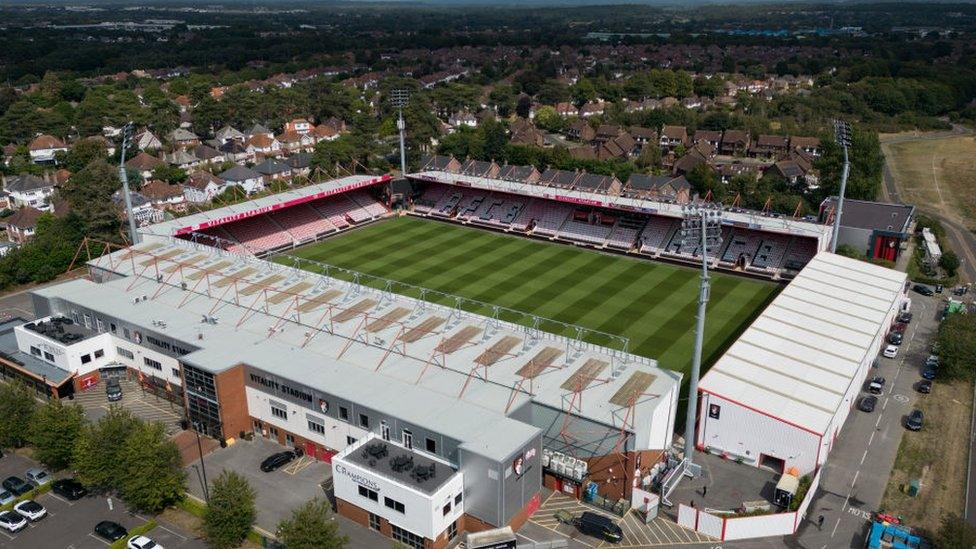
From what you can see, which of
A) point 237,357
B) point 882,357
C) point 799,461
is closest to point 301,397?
point 237,357

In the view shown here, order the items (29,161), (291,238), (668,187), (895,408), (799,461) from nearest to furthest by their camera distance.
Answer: (799,461) → (895,408) → (291,238) → (668,187) → (29,161)

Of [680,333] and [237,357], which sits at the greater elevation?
[237,357]

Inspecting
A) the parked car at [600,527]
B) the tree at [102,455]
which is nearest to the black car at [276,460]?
the tree at [102,455]

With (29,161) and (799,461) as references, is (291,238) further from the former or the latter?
(29,161)

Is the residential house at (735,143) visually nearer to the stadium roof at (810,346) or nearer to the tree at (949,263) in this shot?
the tree at (949,263)

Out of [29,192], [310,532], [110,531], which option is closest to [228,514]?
[310,532]

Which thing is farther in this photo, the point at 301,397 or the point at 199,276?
the point at 199,276
